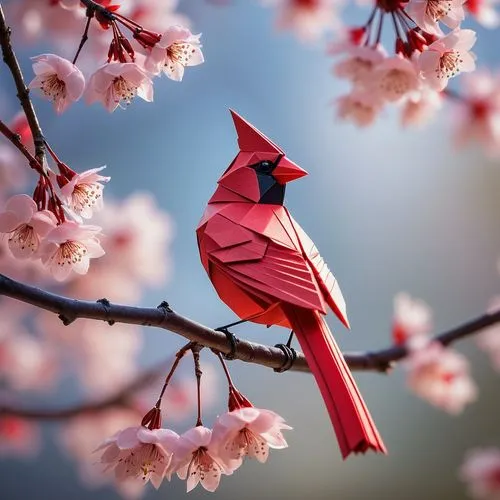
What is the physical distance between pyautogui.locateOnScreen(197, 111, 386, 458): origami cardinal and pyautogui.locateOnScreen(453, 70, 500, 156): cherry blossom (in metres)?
1.08

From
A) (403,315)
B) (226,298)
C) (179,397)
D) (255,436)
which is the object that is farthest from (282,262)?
(179,397)

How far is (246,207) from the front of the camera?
684 mm

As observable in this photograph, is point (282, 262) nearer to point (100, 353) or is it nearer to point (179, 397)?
point (179, 397)

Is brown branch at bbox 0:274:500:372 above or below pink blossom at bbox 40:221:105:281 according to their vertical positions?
below

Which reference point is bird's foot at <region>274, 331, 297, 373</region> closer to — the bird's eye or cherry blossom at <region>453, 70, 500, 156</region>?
the bird's eye

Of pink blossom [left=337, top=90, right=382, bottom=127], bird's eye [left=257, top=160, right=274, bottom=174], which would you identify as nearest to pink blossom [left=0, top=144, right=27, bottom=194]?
pink blossom [left=337, top=90, right=382, bottom=127]

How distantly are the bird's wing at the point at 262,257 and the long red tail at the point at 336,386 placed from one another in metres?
0.02

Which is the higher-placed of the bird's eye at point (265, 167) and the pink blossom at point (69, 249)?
the pink blossom at point (69, 249)

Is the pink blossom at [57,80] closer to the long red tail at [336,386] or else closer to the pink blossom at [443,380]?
the long red tail at [336,386]

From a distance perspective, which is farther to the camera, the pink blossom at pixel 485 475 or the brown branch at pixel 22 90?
the pink blossom at pixel 485 475

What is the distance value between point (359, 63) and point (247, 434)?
58 cm

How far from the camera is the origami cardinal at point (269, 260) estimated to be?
1.90ft

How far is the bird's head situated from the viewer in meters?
0.69

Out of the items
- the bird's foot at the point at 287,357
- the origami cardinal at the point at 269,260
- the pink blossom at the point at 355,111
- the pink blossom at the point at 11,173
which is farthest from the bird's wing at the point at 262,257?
the pink blossom at the point at 11,173
